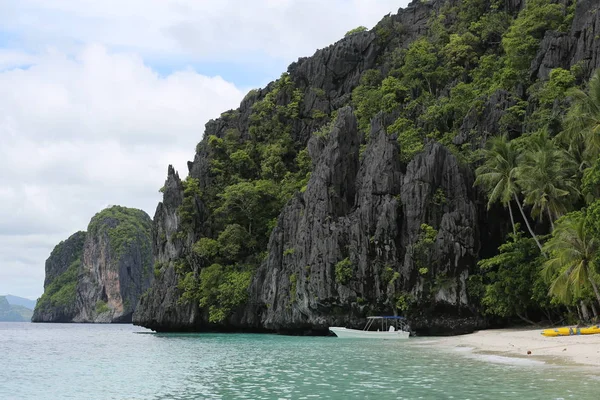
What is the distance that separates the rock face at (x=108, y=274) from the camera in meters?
144

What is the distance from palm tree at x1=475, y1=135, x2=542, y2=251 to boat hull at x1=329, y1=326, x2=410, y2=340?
1093cm

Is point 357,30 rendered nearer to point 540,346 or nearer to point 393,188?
point 393,188

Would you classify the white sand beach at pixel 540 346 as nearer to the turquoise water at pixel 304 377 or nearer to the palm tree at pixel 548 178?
the turquoise water at pixel 304 377

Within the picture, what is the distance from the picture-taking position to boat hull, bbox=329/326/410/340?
41.2 metres

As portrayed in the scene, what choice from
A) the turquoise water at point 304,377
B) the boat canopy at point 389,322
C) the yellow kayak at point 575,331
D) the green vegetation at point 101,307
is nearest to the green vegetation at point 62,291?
the green vegetation at point 101,307

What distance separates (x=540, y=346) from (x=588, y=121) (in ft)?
50.5

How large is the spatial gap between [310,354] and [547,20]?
143 feet

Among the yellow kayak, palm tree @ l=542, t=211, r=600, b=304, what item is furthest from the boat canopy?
palm tree @ l=542, t=211, r=600, b=304

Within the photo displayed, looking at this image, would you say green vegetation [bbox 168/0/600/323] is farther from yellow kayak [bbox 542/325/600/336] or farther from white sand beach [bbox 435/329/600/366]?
white sand beach [bbox 435/329/600/366]

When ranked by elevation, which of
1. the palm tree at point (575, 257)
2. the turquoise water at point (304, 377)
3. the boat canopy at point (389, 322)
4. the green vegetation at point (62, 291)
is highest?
the green vegetation at point (62, 291)

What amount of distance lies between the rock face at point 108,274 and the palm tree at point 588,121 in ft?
409

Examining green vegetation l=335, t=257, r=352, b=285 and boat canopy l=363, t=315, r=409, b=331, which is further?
green vegetation l=335, t=257, r=352, b=285

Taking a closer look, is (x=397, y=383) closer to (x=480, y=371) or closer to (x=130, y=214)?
(x=480, y=371)

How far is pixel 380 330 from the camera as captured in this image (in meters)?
45.6
